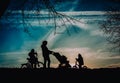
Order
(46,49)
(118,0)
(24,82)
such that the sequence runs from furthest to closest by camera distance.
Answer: (46,49) < (118,0) < (24,82)

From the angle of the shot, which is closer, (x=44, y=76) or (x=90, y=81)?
(x=90, y=81)

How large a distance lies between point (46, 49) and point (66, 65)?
13.7 ft

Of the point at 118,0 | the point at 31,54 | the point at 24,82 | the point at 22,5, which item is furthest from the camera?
the point at 31,54

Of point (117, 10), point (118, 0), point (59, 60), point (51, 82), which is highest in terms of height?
point (117, 10)

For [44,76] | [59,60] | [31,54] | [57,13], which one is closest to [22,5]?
[57,13]

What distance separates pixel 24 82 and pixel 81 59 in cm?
1042

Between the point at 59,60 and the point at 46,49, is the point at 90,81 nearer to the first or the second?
the point at 46,49

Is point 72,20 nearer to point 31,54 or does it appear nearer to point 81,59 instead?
point 31,54

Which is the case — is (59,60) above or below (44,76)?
A: above

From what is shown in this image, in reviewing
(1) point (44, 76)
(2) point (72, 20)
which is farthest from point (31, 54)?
(2) point (72, 20)

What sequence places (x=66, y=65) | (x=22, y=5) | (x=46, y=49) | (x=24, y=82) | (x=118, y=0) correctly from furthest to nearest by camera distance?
(x=66, y=65) → (x=46, y=49) → (x=118, y=0) → (x=24, y=82) → (x=22, y=5)

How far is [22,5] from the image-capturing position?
28.0ft

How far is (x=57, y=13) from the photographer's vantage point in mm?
8836

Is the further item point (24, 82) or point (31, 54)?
point (31, 54)
